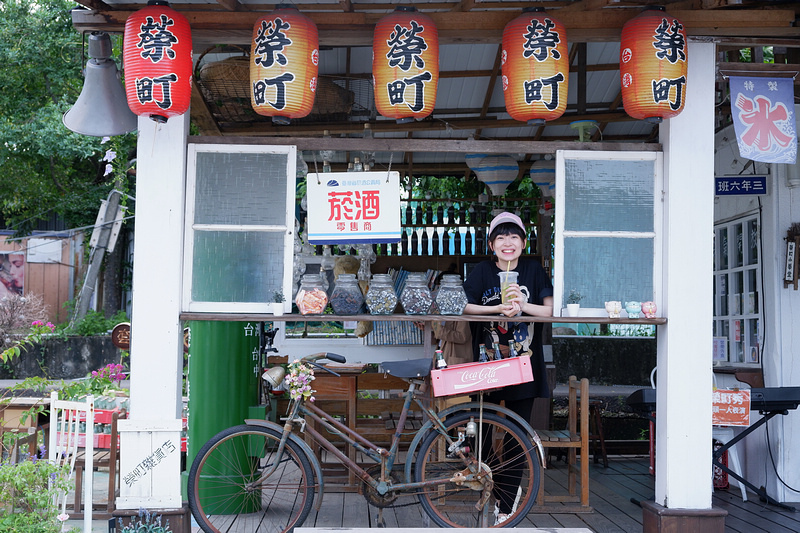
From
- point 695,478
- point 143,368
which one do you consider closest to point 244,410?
point 143,368

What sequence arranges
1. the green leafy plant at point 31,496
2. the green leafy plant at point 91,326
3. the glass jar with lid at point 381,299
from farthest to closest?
the green leafy plant at point 91,326 < the glass jar with lid at point 381,299 < the green leafy plant at point 31,496

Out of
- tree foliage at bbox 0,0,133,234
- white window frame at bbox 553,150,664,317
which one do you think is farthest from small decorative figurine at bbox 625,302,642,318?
tree foliage at bbox 0,0,133,234

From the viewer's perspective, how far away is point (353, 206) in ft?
13.5

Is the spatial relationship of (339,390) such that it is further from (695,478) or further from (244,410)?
(695,478)

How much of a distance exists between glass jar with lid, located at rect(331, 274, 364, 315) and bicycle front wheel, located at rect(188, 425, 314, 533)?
2.57 ft

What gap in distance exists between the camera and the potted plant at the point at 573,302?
400cm

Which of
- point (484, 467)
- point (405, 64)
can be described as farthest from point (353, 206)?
point (484, 467)

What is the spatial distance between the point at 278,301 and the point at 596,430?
4309 millimetres

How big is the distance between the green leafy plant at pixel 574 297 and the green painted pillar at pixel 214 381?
86.7 inches

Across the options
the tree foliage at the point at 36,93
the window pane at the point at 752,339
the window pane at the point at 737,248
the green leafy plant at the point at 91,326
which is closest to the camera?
the window pane at the point at 752,339

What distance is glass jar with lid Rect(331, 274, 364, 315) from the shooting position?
13.1ft

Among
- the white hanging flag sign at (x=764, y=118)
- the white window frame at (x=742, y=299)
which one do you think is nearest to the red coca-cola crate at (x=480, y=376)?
the white hanging flag sign at (x=764, y=118)

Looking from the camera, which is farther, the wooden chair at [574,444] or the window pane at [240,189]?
the wooden chair at [574,444]

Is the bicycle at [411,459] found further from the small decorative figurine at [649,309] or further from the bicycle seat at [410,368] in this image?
the small decorative figurine at [649,309]
